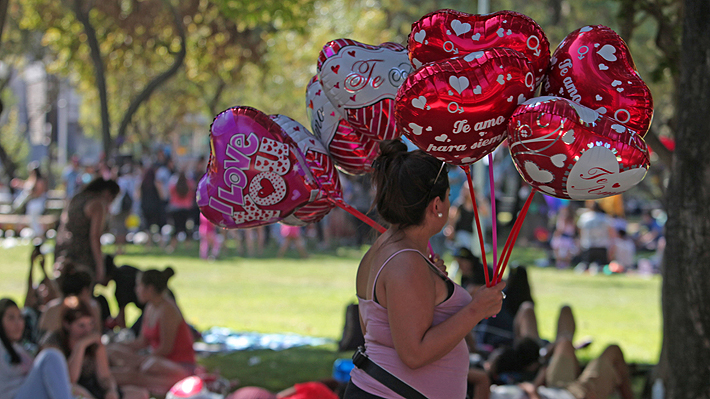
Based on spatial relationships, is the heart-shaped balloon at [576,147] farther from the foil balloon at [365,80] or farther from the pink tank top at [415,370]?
the foil balloon at [365,80]

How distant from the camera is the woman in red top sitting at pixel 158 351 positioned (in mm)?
4859

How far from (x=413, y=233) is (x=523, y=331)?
11.2 feet

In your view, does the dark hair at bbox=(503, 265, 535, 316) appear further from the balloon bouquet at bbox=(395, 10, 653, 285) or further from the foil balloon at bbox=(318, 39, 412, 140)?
the balloon bouquet at bbox=(395, 10, 653, 285)

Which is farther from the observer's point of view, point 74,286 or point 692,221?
point 74,286

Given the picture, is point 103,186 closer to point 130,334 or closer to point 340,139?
point 130,334

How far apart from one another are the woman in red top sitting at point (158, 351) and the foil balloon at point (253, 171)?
2.40 meters

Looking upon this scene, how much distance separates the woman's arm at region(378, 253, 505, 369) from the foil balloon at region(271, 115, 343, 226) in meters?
0.87

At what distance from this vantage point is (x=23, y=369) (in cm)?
404

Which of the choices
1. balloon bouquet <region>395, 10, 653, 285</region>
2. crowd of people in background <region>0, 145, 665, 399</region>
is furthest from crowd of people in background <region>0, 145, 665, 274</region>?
balloon bouquet <region>395, 10, 653, 285</region>

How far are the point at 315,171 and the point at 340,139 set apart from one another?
0.21 metres

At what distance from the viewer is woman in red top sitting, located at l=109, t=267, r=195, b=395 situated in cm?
486

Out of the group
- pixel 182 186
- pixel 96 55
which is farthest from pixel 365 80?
pixel 182 186

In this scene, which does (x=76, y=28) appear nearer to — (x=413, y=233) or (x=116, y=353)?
(x=116, y=353)

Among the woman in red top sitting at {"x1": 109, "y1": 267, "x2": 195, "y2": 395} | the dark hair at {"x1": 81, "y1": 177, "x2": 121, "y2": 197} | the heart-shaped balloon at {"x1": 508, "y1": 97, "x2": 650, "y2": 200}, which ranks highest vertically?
the heart-shaped balloon at {"x1": 508, "y1": 97, "x2": 650, "y2": 200}
